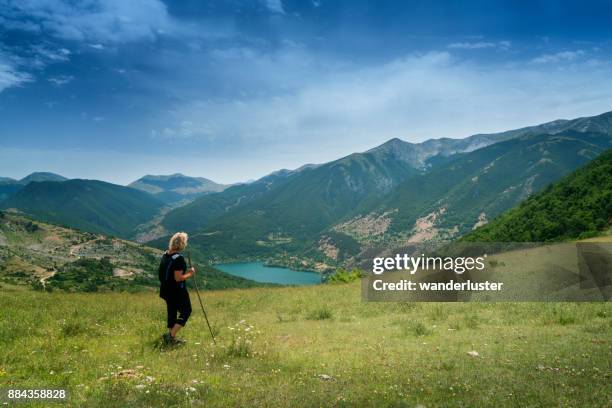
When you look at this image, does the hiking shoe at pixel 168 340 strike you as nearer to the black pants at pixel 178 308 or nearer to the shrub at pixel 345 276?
the black pants at pixel 178 308

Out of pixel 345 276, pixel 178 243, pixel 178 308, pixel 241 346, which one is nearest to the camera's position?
pixel 241 346

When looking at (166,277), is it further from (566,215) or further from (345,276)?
(566,215)

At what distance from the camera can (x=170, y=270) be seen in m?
11.7

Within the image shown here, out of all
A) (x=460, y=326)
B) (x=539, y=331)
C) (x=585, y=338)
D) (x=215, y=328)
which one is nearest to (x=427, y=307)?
(x=460, y=326)

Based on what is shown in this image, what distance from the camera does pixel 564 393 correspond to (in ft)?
24.7

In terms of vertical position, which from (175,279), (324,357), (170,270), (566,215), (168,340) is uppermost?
(566,215)

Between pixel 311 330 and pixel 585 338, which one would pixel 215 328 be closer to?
pixel 311 330

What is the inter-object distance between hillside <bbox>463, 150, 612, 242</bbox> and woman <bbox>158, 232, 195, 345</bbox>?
49.0 m

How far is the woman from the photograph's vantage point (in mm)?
11617

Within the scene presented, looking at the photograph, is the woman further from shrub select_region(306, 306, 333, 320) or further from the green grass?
shrub select_region(306, 306, 333, 320)

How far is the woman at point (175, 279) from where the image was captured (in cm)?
1162

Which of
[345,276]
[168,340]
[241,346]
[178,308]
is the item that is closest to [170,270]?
[178,308]

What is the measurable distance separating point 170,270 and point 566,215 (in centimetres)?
8252

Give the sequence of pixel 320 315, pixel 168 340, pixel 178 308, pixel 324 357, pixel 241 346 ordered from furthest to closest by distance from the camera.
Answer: pixel 320 315 → pixel 168 340 → pixel 178 308 → pixel 241 346 → pixel 324 357
